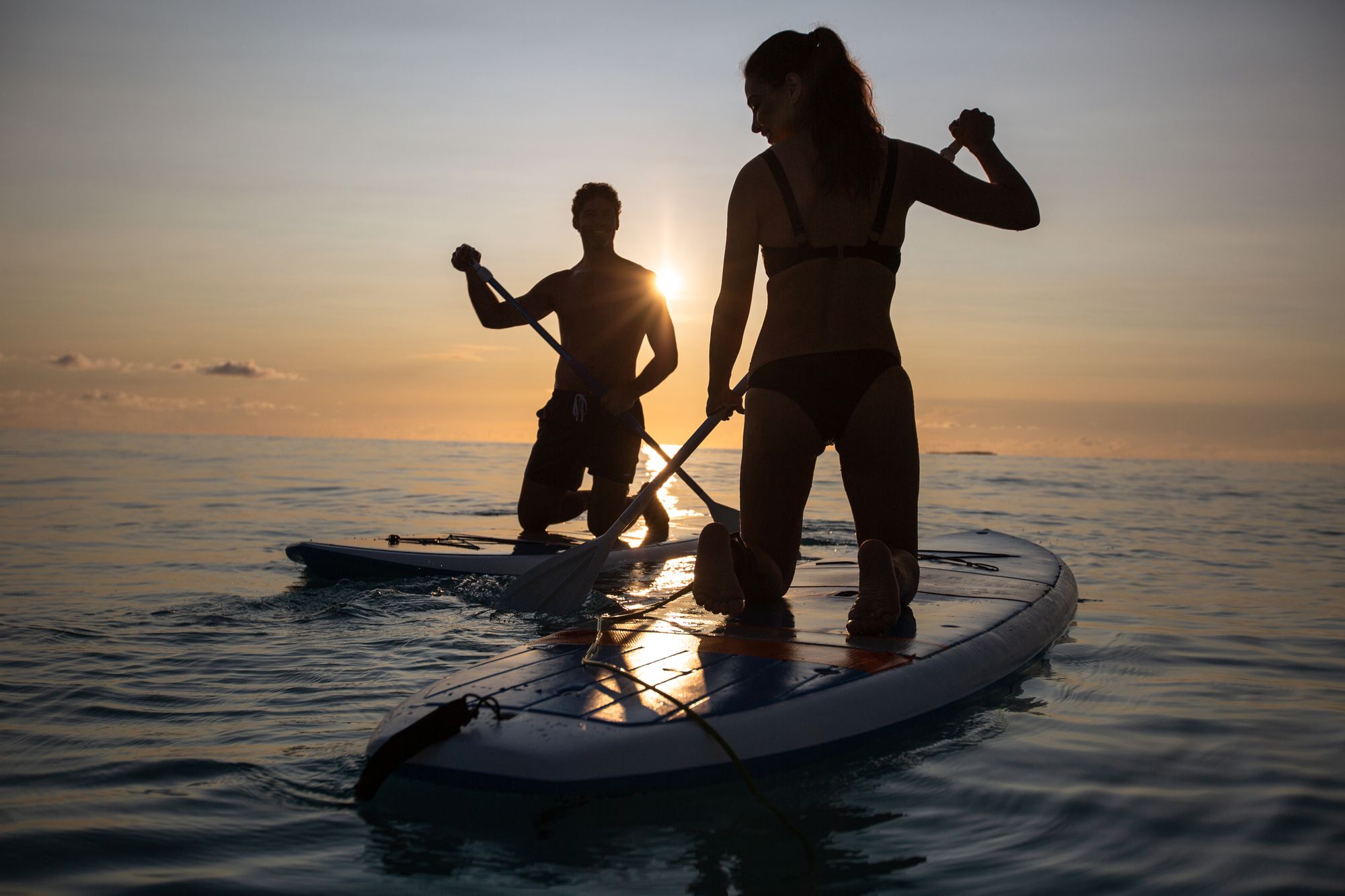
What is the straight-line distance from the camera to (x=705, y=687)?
8.95 feet

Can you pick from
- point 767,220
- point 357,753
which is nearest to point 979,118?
point 767,220

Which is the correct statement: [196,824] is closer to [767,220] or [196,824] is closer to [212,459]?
[767,220]

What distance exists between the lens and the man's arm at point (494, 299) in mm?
6609

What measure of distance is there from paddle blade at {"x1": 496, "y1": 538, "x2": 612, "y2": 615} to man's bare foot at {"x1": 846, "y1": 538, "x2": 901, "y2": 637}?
6.59 ft

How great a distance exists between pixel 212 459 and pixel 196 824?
89.5 ft

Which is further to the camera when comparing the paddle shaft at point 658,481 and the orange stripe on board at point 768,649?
the paddle shaft at point 658,481

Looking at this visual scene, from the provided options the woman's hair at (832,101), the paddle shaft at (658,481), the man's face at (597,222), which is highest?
the man's face at (597,222)

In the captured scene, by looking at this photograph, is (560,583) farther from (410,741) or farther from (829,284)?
(410,741)

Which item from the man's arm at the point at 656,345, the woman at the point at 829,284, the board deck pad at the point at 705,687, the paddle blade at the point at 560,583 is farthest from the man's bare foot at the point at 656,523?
the woman at the point at 829,284

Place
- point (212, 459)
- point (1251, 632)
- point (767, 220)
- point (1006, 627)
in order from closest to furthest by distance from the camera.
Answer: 1. point (767, 220)
2. point (1006, 627)
3. point (1251, 632)
4. point (212, 459)

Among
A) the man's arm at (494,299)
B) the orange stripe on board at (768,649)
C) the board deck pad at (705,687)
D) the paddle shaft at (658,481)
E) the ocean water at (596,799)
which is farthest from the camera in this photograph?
the man's arm at (494,299)

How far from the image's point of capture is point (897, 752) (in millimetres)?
2848

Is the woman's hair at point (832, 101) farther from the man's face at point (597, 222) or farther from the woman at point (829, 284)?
the man's face at point (597, 222)

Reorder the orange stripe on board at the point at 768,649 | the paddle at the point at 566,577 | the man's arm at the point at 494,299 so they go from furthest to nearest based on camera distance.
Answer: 1. the man's arm at the point at 494,299
2. the paddle at the point at 566,577
3. the orange stripe on board at the point at 768,649
